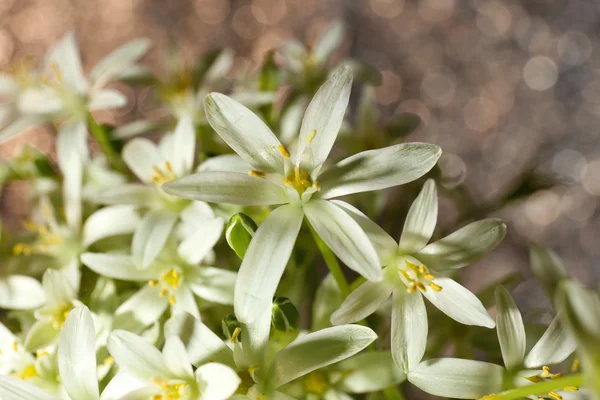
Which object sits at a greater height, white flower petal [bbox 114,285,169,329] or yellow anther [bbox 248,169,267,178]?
yellow anther [bbox 248,169,267,178]

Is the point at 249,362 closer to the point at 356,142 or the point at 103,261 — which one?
the point at 103,261

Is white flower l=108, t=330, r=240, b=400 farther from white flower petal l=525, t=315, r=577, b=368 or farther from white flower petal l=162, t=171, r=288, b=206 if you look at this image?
white flower petal l=525, t=315, r=577, b=368

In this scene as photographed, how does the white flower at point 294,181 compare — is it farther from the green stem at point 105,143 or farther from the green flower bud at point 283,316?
the green stem at point 105,143

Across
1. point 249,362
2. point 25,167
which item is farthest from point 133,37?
point 249,362

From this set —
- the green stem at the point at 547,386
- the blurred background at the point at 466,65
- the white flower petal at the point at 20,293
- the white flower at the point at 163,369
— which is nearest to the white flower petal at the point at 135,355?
the white flower at the point at 163,369

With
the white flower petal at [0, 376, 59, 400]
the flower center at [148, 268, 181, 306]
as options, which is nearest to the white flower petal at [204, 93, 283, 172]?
the flower center at [148, 268, 181, 306]

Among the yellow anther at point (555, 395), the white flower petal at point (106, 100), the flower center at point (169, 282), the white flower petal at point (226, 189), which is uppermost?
the white flower petal at point (106, 100)

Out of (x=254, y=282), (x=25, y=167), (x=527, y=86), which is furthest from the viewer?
(x=527, y=86)
